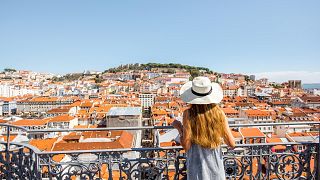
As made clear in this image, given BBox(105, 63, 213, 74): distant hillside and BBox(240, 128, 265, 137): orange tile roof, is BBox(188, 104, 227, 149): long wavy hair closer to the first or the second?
BBox(240, 128, 265, 137): orange tile roof

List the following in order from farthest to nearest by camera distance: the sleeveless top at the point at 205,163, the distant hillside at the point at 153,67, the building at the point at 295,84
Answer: the distant hillside at the point at 153,67 → the building at the point at 295,84 → the sleeveless top at the point at 205,163

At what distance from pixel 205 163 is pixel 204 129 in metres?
0.44

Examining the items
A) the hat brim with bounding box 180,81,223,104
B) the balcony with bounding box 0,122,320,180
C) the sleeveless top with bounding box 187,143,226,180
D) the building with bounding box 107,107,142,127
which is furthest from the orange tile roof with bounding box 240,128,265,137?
the hat brim with bounding box 180,81,223,104

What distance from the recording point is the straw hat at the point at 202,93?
255cm

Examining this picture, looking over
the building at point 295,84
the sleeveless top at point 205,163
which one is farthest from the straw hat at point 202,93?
the building at point 295,84

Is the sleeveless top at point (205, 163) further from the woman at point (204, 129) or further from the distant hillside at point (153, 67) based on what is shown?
the distant hillside at point (153, 67)

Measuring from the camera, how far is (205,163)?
276cm

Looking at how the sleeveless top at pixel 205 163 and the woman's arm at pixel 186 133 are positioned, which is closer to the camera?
the woman's arm at pixel 186 133

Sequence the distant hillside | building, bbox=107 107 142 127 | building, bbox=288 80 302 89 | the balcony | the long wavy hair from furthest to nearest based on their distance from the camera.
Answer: the distant hillside → building, bbox=288 80 302 89 → building, bbox=107 107 142 127 → the balcony → the long wavy hair

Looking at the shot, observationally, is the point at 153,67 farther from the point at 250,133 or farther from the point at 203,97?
the point at 203,97

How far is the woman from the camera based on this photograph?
2543mm

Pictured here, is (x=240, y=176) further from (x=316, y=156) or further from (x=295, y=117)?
(x=295, y=117)

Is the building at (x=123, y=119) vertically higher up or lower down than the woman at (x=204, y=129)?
lower down

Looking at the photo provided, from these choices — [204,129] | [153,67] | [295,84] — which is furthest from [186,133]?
[153,67]
